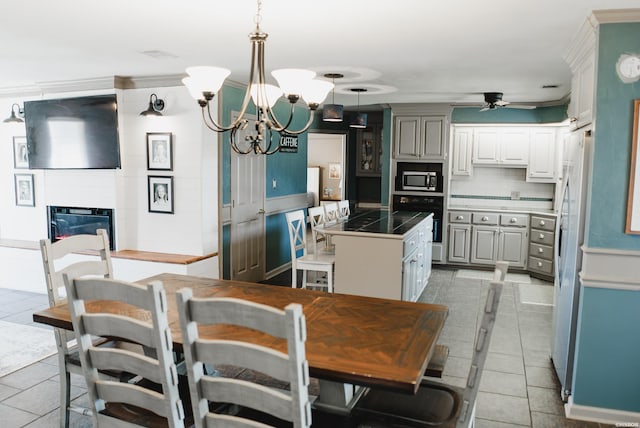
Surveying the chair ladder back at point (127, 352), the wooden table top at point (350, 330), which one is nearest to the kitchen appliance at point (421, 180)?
the wooden table top at point (350, 330)

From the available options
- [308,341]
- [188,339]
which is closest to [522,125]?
[308,341]

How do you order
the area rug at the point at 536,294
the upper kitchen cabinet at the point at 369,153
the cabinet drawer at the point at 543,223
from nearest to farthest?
the area rug at the point at 536,294
the cabinet drawer at the point at 543,223
the upper kitchen cabinet at the point at 369,153

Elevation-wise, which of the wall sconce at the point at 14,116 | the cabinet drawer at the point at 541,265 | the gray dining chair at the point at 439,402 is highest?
the wall sconce at the point at 14,116

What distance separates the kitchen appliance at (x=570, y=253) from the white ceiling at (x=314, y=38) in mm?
833

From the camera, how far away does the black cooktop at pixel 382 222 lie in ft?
15.4

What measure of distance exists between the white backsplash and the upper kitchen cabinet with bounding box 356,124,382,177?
2.76 metres

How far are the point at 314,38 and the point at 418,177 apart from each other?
410 cm

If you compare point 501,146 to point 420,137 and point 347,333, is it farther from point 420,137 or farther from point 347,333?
point 347,333

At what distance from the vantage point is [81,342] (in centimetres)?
193

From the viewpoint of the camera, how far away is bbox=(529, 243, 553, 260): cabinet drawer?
6465mm

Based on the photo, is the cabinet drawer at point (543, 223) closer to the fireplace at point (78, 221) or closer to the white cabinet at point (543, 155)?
the white cabinet at point (543, 155)

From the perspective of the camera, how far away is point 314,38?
347 centimetres

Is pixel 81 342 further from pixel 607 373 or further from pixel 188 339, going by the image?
pixel 607 373

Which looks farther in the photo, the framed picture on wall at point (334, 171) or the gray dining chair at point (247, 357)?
the framed picture on wall at point (334, 171)
